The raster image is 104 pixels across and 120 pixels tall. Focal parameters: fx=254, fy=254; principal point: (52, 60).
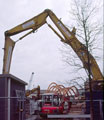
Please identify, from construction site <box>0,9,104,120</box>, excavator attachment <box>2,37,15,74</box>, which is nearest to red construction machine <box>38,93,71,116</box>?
construction site <box>0,9,104,120</box>

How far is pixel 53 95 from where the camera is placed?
20.6 meters

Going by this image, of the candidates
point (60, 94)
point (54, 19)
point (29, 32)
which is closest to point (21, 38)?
point (29, 32)

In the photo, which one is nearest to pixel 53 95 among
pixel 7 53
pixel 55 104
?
pixel 55 104

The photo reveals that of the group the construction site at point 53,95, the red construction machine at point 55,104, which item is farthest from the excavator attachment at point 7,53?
the red construction machine at point 55,104

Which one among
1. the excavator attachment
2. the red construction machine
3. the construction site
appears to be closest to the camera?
the construction site

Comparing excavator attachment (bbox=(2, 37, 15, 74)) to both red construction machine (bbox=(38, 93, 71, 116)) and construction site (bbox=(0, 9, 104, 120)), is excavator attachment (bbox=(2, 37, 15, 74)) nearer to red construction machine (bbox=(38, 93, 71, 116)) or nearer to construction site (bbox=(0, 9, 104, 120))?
construction site (bbox=(0, 9, 104, 120))

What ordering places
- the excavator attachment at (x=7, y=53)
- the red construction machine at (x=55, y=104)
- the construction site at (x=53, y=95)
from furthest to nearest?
the red construction machine at (x=55, y=104), the excavator attachment at (x=7, y=53), the construction site at (x=53, y=95)

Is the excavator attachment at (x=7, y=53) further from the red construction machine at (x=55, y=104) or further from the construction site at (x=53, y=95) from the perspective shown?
the red construction machine at (x=55, y=104)

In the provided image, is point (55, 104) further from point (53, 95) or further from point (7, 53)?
point (7, 53)

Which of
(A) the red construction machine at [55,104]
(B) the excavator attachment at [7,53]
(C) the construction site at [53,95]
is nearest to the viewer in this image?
(C) the construction site at [53,95]

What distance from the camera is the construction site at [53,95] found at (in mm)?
12805

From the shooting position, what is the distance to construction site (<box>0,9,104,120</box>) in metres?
12.8

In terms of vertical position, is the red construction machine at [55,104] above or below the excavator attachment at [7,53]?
below

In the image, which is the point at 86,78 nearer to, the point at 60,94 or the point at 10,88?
the point at 10,88
